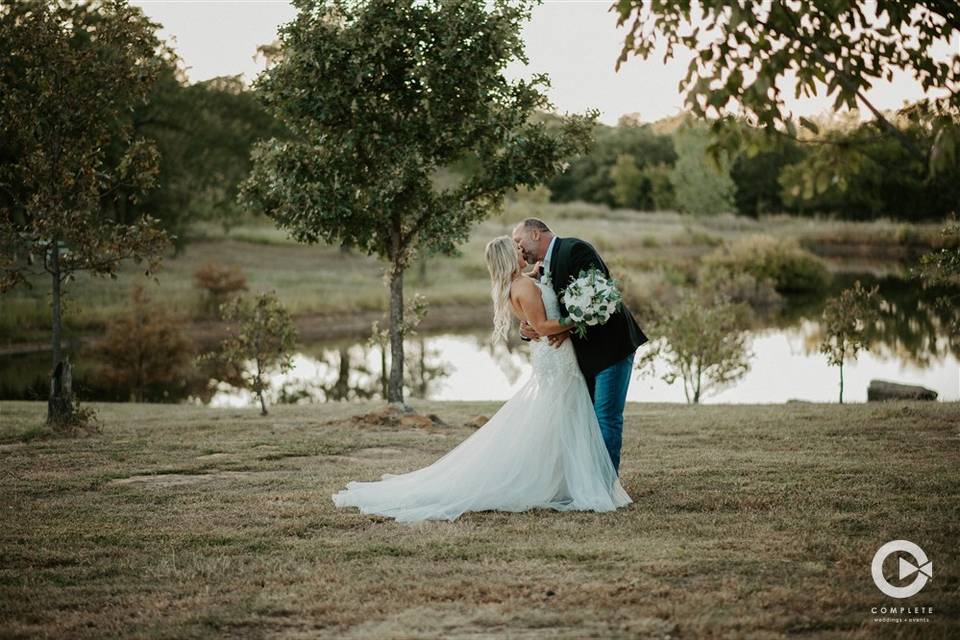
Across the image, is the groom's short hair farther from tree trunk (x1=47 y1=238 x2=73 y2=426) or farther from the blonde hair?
tree trunk (x1=47 y1=238 x2=73 y2=426)

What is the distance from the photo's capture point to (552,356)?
29.7 ft

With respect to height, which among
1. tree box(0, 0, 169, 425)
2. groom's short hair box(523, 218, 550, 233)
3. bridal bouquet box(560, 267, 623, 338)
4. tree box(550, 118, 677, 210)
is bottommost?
bridal bouquet box(560, 267, 623, 338)

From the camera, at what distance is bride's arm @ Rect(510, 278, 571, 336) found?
8977 millimetres

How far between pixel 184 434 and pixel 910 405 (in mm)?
11049

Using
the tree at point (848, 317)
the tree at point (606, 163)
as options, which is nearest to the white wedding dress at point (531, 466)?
the tree at point (848, 317)

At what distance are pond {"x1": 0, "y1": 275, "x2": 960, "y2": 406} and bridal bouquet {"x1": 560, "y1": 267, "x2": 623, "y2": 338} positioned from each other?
12998 millimetres

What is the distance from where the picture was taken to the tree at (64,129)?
13.2 metres

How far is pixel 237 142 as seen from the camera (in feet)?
131

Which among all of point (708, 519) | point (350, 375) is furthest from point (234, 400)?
point (708, 519)

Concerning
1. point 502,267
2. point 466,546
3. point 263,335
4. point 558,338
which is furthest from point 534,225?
point 263,335

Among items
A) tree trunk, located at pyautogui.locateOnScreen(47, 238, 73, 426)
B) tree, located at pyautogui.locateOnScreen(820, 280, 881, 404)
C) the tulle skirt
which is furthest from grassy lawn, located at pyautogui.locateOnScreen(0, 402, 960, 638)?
tree, located at pyautogui.locateOnScreen(820, 280, 881, 404)

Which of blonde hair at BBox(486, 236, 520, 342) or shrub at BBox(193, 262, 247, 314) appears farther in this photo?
shrub at BBox(193, 262, 247, 314)

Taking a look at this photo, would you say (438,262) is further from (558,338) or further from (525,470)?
(525,470)

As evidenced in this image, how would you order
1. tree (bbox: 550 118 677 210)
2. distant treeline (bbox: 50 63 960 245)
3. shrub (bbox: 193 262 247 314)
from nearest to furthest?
1. distant treeline (bbox: 50 63 960 245)
2. shrub (bbox: 193 262 247 314)
3. tree (bbox: 550 118 677 210)
